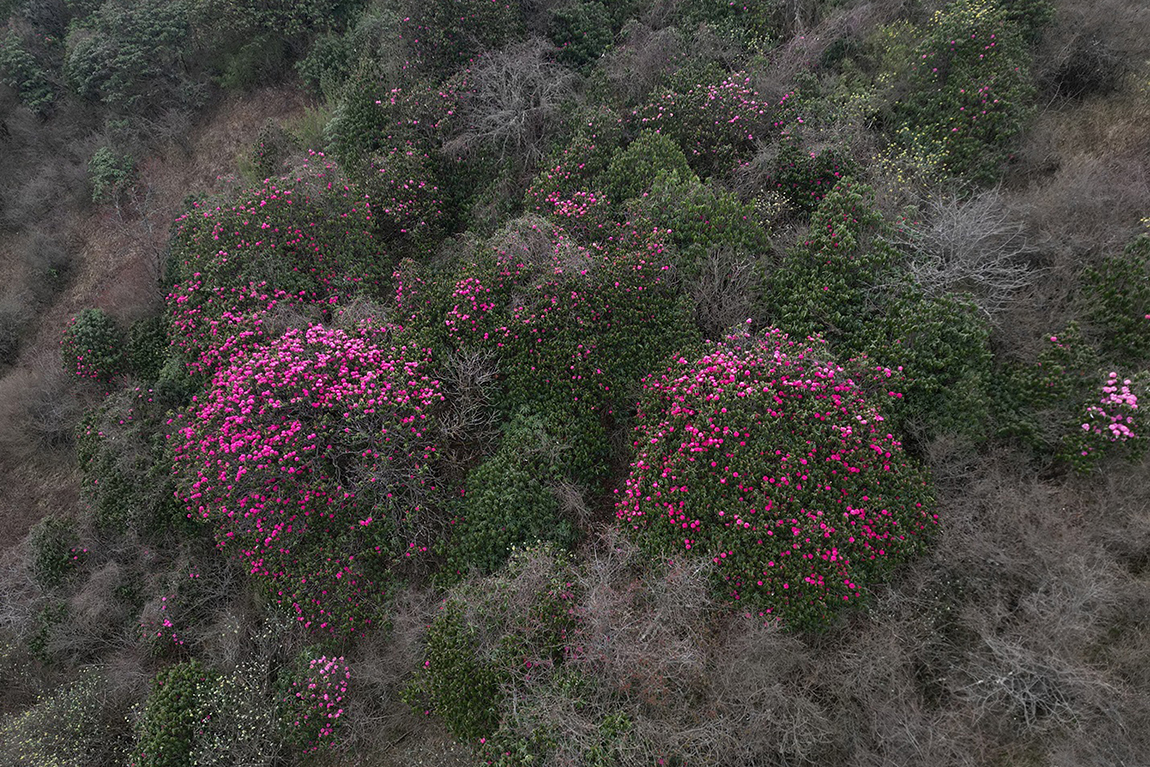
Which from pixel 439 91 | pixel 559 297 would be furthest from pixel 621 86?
pixel 559 297

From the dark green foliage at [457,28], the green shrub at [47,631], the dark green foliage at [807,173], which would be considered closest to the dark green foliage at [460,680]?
the green shrub at [47,631]

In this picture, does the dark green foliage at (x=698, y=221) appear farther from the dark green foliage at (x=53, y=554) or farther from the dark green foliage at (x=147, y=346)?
the dark green foliage at (x=53, y=554)

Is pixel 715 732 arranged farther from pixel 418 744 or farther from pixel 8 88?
pixel 8 88

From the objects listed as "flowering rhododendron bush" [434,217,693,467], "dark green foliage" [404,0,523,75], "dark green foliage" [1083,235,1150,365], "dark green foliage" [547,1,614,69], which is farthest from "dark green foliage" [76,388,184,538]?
"dark green foliage" [1083,235,1150,365]

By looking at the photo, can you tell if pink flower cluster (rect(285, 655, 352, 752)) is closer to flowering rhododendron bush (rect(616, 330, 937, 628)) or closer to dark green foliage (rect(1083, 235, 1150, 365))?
flowering rhododendron bush (rect(616, 330, 937, 628))

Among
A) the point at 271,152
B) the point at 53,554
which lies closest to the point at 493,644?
the point at 53,554

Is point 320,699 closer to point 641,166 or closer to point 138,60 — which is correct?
point 641,166
